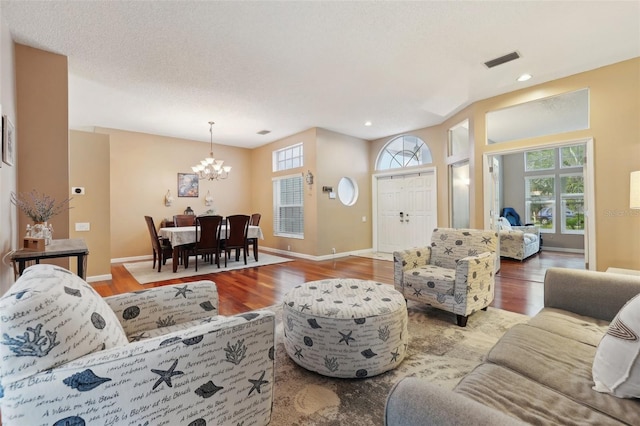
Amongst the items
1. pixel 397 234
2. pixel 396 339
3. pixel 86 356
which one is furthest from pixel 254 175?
pixel 86 356

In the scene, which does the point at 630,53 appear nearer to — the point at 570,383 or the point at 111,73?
the point at 570,383

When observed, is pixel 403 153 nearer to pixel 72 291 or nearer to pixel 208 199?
pixel 208 199

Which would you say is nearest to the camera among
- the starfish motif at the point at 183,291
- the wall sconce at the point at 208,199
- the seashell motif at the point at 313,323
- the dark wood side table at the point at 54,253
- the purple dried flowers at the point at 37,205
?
the starfish motif at the point at 183,291

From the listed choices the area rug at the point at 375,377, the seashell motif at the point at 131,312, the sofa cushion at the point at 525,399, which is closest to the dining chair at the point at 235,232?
the area rug at the point at 375,377

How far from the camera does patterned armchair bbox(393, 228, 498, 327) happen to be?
2.56m

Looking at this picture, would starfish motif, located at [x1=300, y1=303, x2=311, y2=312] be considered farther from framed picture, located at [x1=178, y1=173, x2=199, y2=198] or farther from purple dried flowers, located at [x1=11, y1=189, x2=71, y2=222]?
framed picture, located at [x1=178, y1=173, x2=199, y2=198]

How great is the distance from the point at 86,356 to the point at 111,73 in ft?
13.0

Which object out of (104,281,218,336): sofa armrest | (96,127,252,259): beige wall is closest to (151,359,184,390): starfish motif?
(104,281,218,336): sofa armrest

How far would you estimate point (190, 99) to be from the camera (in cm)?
439

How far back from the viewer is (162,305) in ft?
5.28

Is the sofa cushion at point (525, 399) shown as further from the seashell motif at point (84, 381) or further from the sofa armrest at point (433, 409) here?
the seashell motif at point (84, 381)

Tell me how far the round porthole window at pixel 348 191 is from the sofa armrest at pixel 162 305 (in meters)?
5.19

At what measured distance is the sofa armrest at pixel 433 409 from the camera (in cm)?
66

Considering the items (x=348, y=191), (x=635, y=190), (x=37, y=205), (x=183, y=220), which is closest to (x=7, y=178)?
(x=37, y=205)
